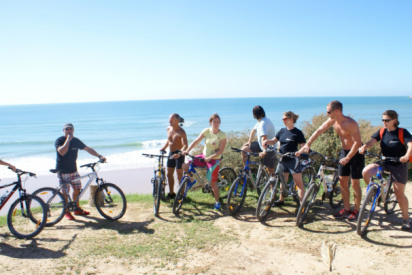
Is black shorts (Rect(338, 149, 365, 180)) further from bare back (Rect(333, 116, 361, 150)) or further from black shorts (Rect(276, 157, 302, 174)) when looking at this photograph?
black shorts (Rect(276, 157, 302, 174))

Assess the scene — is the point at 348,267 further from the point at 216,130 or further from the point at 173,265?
the point at 216,130

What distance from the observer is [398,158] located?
4.64 meters

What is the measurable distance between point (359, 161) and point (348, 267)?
1.99 metres

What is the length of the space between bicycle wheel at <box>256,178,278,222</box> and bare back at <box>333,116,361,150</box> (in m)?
1.37

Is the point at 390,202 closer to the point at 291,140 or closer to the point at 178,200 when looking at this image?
the point at 291,140

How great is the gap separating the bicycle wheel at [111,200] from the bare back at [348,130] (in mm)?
4121

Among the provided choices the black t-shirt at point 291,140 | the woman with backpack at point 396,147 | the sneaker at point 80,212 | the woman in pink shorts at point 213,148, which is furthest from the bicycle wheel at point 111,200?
the woman with backpack at point 396,147

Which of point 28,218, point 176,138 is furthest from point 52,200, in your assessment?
point 176,138

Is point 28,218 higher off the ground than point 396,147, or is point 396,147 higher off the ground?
point 396,147

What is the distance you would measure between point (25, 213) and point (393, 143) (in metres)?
6.25

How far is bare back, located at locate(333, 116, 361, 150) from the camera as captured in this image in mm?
5035

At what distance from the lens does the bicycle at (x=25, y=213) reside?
5.02 meters

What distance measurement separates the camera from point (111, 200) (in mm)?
5910

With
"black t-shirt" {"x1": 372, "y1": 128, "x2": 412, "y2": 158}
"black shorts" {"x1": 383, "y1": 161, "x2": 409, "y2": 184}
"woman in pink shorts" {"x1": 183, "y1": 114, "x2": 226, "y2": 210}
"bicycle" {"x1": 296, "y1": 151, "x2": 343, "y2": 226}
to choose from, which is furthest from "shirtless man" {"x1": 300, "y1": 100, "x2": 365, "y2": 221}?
"woman in pink shorts" {"x1": 183, "y1": 114, "x2": 226, "y2": 210}
